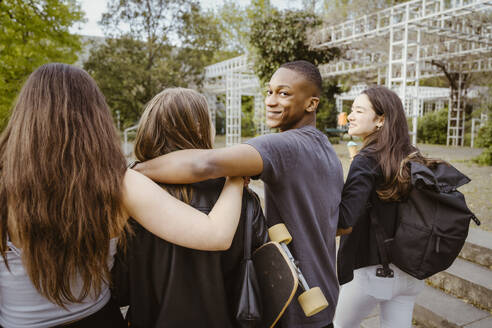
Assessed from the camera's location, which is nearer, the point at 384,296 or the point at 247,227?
the point at 247,227

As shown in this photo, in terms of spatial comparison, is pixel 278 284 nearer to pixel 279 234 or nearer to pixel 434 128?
pixel 279 234

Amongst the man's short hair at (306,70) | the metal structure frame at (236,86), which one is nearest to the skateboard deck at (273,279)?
the man's short hair at (306,70)

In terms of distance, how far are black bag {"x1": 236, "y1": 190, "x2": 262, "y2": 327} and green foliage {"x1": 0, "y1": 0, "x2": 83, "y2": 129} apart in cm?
732

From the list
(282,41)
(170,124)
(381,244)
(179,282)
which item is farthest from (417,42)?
(179,282)

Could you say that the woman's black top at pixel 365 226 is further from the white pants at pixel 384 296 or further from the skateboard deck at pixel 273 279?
the skateboard deck at pixel 273 279

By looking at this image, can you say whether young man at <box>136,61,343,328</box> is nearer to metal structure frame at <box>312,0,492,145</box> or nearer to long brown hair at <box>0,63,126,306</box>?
long brown hair at <box>0,63,126,306</box>

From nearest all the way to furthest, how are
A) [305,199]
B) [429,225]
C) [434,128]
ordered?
[305,199], [429,225], [434,128]

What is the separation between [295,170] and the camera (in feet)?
4.69

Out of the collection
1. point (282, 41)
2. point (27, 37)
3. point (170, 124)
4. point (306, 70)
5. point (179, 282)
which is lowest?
point (179, 282)

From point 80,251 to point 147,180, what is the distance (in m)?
0.33

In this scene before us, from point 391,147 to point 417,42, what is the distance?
7.62 metres

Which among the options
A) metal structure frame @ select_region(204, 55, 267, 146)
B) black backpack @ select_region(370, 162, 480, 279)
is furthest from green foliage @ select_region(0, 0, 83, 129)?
black backpack @ select_region(370, 162, 480, 279)

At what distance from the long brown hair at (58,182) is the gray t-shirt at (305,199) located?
0.56 metres

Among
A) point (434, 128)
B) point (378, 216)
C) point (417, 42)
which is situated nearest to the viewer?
point (378, 216)
